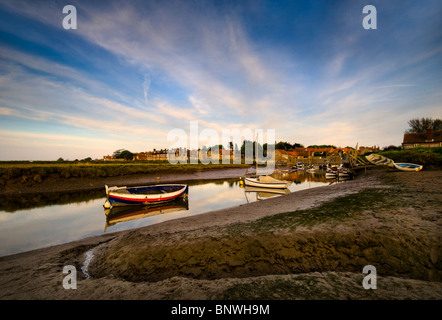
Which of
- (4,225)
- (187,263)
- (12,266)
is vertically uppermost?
(187,263)

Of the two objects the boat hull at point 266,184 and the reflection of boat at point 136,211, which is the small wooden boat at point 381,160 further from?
the reflection of boat at point 136,211

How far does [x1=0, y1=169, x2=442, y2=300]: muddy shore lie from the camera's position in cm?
440

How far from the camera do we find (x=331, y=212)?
33.1 feet

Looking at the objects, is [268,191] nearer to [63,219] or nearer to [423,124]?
[63,219]

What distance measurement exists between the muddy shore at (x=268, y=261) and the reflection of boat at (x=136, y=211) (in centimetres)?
750

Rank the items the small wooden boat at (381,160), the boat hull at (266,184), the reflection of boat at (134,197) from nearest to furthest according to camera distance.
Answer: the reflection of boat at (134,197) < the boat hull at (266,184) < the small wooden boat at (381,160)

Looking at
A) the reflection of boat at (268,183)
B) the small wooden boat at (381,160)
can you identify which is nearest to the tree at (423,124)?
the small wooden boat at (381,160)

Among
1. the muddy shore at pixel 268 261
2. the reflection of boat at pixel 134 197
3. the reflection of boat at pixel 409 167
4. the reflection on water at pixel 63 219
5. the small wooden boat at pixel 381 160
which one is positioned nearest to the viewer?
the muddy shore at pixel 268 261

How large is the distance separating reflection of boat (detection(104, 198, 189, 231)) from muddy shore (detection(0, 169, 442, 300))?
24.6 feet

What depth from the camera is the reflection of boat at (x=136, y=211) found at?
1756cm

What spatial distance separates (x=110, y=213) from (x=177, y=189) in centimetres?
783

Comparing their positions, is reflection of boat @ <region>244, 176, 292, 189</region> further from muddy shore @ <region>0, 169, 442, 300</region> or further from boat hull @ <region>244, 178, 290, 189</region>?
muddy shore @ <region>0, 169, 442, 300</region>
